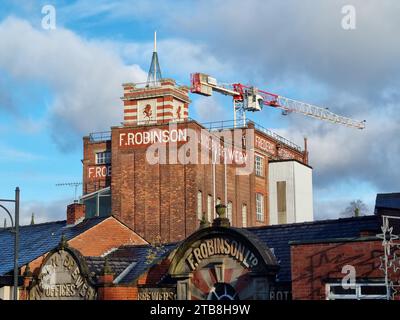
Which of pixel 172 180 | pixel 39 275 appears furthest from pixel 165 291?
pixel 172 180

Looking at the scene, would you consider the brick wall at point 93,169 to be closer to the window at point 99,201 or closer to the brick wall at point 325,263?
the window at point 99,201

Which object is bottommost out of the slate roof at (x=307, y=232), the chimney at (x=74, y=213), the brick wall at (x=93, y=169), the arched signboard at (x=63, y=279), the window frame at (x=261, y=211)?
the arched signboard at (x=63, y=279)

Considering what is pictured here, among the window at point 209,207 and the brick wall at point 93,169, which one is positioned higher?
the brick wall at point 93,169

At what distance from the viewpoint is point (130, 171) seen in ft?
188

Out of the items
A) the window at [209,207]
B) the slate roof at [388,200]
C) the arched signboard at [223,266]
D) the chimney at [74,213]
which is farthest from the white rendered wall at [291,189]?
the arched signboard at [223,266]

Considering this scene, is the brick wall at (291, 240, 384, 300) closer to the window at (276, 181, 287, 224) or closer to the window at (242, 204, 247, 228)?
the window at (242, 204, 247, 228)

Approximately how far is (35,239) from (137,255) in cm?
733

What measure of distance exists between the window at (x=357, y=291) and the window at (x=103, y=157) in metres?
44.0

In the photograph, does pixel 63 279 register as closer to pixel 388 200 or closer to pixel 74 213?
pixel 74 213

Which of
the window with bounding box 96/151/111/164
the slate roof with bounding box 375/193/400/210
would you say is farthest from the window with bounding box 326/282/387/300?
the window with bounding box 96/151/111/164

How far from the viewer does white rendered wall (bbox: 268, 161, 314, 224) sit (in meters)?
68.9

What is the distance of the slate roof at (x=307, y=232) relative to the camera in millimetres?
22703

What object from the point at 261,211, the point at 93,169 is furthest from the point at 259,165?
the point at 93,169

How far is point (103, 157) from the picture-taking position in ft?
206
